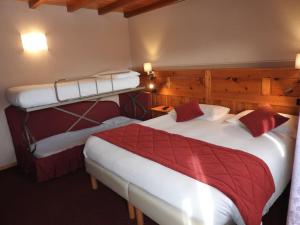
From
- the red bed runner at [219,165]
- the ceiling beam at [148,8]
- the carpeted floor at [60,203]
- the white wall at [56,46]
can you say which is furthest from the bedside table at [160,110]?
the ceiling beam at [148,8]

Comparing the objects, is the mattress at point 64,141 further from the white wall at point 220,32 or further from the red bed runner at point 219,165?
the white wall at point 220,32

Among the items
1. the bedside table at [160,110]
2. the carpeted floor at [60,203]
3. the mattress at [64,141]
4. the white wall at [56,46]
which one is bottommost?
the carpeted floor at [60,203]

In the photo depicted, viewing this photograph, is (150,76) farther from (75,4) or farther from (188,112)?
(75,4)

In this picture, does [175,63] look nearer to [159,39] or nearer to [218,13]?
[159,39]

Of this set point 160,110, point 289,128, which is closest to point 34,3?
point 160,110

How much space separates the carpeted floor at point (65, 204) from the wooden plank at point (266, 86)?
50.1 inches

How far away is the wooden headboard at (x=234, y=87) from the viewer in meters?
2.79

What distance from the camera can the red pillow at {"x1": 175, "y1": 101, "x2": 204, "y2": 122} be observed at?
3.24 meters

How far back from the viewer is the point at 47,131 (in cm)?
380

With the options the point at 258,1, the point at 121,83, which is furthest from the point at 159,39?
the point at 258,1

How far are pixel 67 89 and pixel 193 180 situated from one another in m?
2.28

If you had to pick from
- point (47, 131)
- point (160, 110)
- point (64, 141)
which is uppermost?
point (160, 110)

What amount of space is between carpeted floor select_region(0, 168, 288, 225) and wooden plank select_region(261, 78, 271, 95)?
1.27 meters

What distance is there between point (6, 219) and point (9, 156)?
5.04ft
